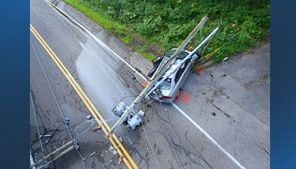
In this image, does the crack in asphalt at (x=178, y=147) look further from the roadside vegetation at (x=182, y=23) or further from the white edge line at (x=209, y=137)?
the roadside vegetation at (x=182, y=23)

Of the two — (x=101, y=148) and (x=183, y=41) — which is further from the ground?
(x=183, y=41)

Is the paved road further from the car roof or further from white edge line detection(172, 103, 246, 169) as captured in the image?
the car roof

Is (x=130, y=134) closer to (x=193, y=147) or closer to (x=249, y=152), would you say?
(x=193, y=147)

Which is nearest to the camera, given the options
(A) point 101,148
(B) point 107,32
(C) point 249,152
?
(C) point 249,152

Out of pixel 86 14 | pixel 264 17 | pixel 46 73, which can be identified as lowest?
pixel 264 17

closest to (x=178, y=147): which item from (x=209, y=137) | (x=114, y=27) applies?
(x=209, y=137)

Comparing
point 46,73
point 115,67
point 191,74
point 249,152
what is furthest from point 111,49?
point 249,152
